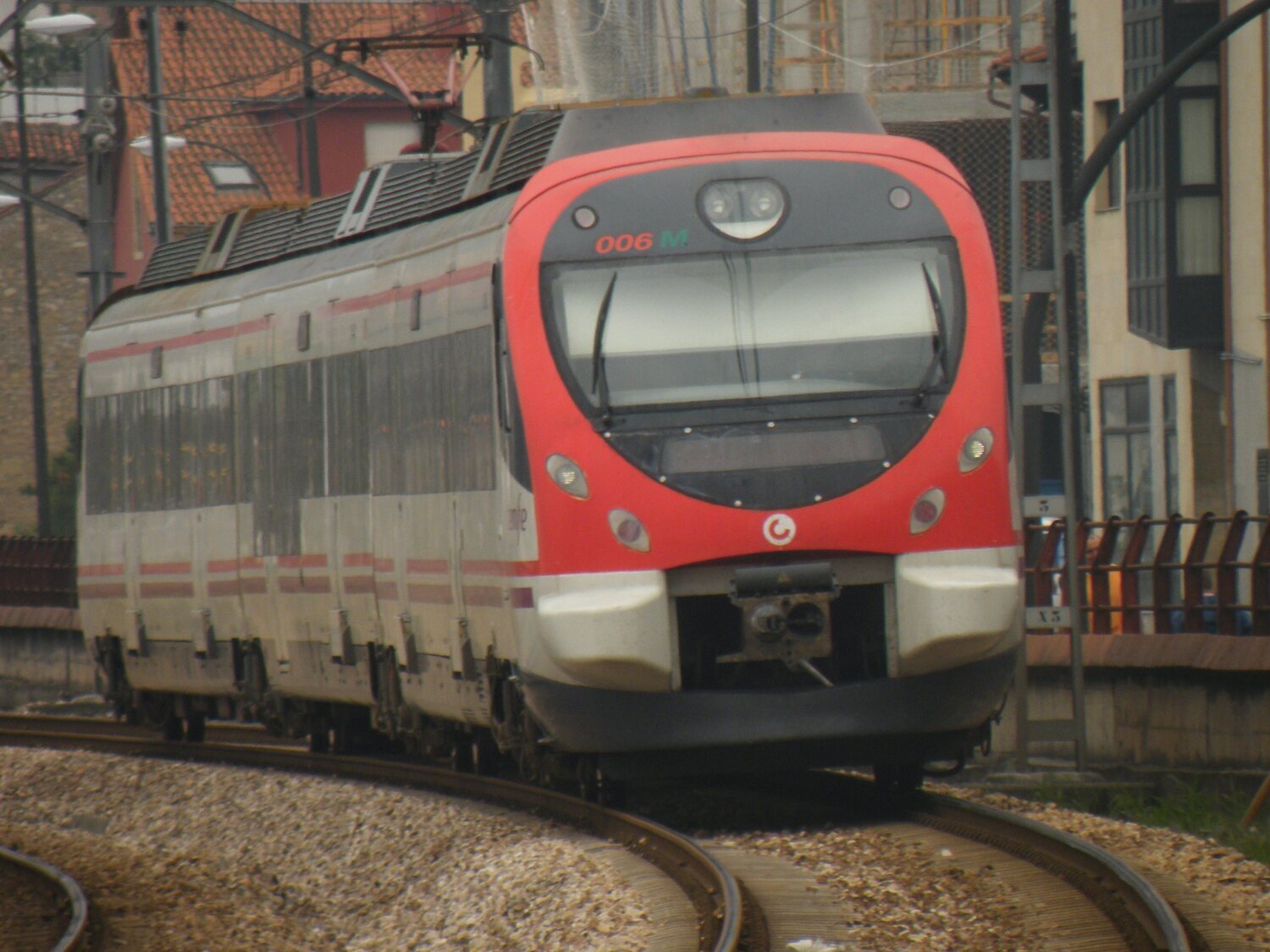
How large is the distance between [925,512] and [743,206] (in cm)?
159

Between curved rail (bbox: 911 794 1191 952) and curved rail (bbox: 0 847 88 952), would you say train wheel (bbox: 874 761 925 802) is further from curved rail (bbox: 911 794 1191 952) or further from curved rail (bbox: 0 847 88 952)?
curved rail (bbox: 0 847 88 952)

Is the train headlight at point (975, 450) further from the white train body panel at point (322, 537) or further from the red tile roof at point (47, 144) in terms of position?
the red tile roof at point (47, 144)

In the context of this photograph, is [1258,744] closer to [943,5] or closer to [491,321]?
[491,321]

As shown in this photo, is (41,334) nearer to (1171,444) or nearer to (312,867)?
(1171,444)

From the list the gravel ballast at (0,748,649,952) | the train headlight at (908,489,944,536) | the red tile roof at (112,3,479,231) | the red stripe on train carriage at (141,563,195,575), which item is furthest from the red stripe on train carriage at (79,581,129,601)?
the red tile roof at (112,3,479,231)

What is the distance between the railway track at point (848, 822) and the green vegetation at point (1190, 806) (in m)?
0.99

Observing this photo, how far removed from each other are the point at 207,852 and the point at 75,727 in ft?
29.9

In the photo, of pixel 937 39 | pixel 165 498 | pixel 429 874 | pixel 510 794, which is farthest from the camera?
pixel 937 39

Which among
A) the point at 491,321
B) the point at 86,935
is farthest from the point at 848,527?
the point at 86,935

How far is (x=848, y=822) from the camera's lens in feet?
41.9

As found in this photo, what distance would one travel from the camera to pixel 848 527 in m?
12.2

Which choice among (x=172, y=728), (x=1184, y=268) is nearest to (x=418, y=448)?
(x=172, y=728)

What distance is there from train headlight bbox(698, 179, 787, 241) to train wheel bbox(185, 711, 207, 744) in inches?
389

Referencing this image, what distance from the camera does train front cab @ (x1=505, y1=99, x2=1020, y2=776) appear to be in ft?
39.8
